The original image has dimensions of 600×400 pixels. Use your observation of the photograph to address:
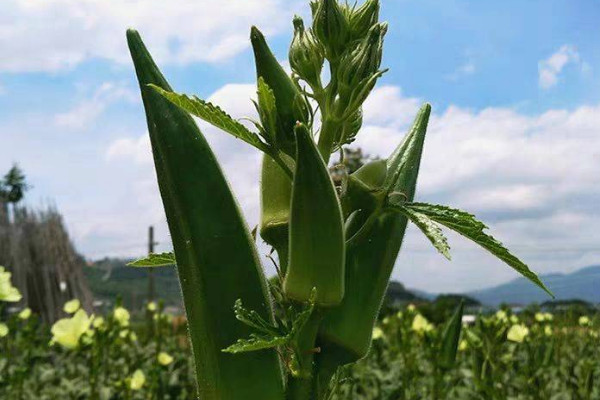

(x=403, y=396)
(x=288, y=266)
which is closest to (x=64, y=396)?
(x=403, y=396)

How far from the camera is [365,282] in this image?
1148 millimetres

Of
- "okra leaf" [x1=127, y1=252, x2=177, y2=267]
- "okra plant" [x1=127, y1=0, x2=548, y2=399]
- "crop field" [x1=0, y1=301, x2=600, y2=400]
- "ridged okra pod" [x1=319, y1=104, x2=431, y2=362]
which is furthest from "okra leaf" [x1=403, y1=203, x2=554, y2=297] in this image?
"crop field" [x1=0, y1=301, x2=600, y2=400]

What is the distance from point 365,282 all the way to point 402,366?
402 cm

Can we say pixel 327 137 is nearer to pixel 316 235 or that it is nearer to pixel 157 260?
pixel 316 235

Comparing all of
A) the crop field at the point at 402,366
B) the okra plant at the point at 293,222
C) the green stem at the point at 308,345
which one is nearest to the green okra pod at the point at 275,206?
the okra plant at the point at 293,222

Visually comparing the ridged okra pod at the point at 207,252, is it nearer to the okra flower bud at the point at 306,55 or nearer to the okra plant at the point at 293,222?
the okra plant at the point at 293,222

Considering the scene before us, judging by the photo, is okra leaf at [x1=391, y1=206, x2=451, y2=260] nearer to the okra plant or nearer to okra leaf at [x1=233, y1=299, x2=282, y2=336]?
the okra plant

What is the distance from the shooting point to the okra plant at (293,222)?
3.43ft

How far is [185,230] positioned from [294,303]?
0.22 metres

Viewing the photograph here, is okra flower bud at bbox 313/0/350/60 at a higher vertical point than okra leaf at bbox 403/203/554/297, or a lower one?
higher

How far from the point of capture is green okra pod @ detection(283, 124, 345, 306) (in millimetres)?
1029

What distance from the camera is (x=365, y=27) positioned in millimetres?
1140

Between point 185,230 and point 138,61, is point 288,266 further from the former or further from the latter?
point 138,61

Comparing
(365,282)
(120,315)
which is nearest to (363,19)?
(365,282)
